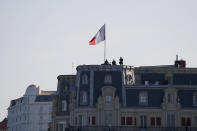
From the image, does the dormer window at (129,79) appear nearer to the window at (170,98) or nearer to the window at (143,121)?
the window at (143,121)

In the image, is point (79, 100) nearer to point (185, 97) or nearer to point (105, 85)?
point (105, 85)

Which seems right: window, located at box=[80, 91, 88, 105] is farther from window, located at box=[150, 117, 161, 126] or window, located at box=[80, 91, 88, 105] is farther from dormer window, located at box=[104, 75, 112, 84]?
window, located at box=[150, 117, 161, 126]

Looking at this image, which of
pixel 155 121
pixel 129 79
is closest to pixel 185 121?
pixel 155 121

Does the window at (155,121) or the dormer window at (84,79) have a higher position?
the dormer window at (84,79)

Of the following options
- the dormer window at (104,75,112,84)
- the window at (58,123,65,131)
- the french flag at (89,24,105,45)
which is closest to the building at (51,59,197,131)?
the dormer window at (104,75,112,84)

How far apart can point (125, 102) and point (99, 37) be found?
13296mm

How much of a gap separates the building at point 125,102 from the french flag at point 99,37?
468 cm

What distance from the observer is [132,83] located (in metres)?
121

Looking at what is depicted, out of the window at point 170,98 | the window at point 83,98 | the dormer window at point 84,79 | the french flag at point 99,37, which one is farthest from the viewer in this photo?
the dormer window at point 84,79

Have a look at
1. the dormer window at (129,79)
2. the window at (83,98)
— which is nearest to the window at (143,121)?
the dormer window at (129,79)

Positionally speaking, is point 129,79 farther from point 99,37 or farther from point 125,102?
point 99,37

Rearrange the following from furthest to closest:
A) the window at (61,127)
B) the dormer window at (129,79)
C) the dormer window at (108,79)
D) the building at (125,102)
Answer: the window at (61,127)
the dormer window at (129,79)
the dormer window at (108,79)
the building at (125,102)

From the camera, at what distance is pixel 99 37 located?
11744cm

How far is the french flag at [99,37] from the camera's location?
4589 inches
